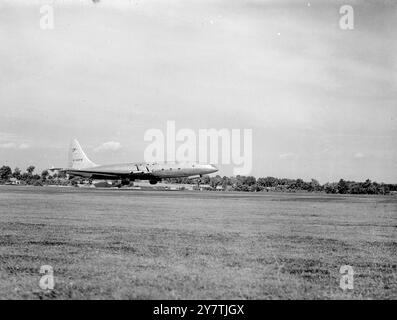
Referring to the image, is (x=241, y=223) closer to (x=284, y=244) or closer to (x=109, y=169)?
(x=284, y=244)

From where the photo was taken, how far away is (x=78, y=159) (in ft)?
309

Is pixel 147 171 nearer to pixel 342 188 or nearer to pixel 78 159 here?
pixel 78 159

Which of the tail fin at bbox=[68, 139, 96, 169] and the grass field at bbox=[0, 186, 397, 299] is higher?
the tail fin at bbox=[68, 139, 96, 169]

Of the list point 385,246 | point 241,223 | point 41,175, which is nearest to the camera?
point 385,246

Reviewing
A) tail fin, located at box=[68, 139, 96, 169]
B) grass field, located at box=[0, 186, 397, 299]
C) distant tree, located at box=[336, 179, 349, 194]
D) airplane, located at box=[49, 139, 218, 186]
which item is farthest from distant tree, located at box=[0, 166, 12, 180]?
grass field, located at box=[0, 186, 397, 299]

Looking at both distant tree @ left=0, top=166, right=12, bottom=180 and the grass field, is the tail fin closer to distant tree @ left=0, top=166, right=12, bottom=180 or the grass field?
the grass field

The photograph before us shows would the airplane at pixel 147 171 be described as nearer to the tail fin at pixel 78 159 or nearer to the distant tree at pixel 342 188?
the tail fin at pixel 78 159

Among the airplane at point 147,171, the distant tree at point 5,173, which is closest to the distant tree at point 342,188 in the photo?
the airplane at point 147,171

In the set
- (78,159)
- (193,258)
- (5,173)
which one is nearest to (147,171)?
(78,159)

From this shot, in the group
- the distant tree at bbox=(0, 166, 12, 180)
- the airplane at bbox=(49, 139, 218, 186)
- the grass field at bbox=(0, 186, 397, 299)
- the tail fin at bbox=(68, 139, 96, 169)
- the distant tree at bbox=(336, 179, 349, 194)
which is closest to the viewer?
the grass field at bbox=(0, 186, 397, 299)

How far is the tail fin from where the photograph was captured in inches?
→ 3711

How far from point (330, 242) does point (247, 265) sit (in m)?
5.07
